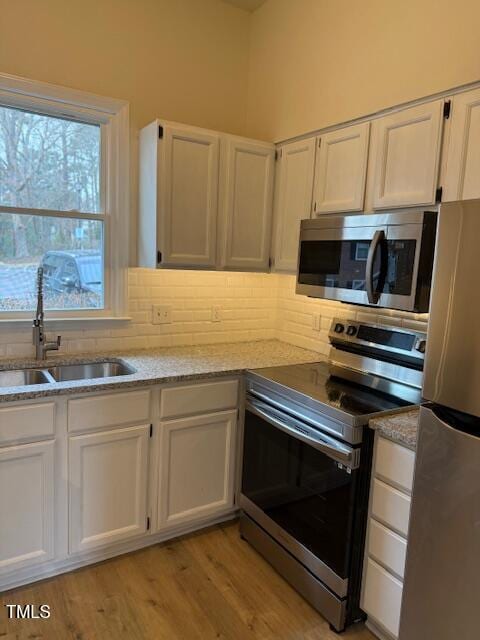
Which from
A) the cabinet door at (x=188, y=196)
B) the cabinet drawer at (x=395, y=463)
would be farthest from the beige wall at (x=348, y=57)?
the cabinet drawer at (x=395, y=463)

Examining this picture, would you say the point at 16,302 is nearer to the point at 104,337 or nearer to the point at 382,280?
the point at 104,337

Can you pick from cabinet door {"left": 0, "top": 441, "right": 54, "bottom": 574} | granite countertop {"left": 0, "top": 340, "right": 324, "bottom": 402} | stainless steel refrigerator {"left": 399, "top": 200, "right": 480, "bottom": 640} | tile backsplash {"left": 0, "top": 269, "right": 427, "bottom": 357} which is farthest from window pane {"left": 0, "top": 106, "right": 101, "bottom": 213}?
stainless steel refrigerator {"left": 399, "top": 200, "right": 480, "bottom": 640}

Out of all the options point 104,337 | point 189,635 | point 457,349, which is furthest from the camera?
point 104,337

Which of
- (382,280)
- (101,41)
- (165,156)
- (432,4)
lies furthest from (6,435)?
(432,4)

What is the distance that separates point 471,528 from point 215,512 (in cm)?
148

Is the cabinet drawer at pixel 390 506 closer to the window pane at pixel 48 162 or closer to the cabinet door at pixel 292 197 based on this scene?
the cabinet door at pixel 292 197

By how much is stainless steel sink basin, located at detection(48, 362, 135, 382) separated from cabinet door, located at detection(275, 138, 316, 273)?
1075 millimetres

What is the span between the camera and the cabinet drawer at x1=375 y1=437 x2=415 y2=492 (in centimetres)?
161

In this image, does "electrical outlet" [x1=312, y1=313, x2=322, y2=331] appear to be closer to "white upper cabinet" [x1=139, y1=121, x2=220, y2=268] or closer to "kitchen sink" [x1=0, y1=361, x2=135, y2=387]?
"white upper cabinet" [x1=139, y1=121, x2=220, y2=268]

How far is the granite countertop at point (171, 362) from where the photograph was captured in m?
1.96

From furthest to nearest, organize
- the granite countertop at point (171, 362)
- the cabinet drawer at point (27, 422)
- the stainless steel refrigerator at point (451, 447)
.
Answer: the granite countertop at point (171, 362), the cabinet drawer at point (27, 422), the stainless steel refrigerator at point (451, 447)

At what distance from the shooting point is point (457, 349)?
128cm

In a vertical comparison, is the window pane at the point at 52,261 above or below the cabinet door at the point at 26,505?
above

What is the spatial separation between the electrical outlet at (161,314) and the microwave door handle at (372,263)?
1314mm
